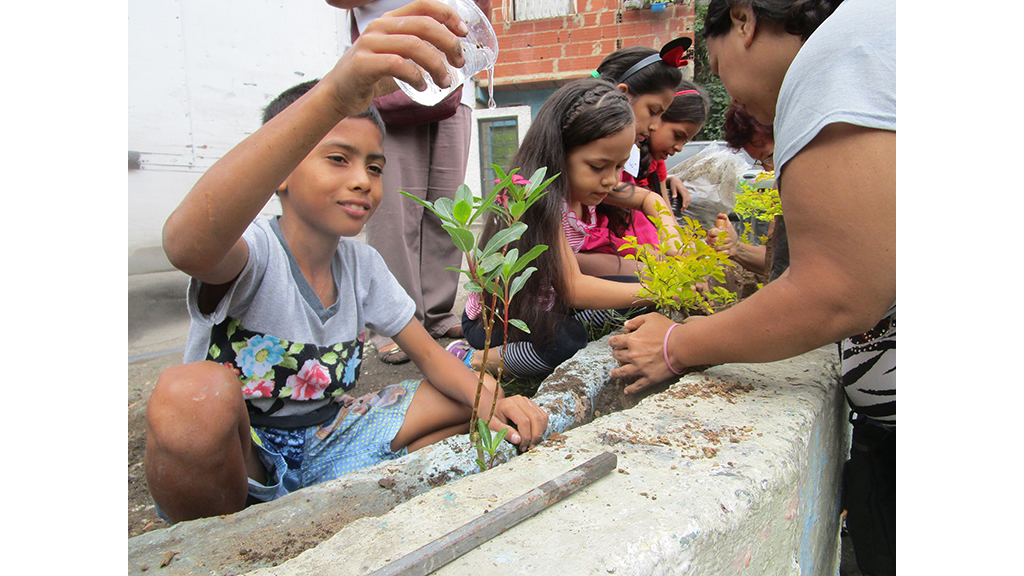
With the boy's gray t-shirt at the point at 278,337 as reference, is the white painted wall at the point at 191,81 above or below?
above


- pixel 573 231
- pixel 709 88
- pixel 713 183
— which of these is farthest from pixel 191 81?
pixel 709 88

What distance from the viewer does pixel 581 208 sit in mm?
Answer: 2814

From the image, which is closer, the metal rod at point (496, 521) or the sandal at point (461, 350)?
the metal rod at point (496, 521)

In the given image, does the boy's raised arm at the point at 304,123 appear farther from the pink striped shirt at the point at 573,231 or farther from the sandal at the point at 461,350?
the sandal at the point at 461,350

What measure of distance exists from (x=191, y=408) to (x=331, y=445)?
0.55m

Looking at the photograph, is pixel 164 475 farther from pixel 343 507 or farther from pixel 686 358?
pixel 686 358

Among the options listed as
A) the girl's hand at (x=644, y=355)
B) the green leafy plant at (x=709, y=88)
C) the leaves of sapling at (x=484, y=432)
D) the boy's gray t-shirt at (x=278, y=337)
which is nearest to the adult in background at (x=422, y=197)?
the boy's gray t-shirt at (x=278, y=337)

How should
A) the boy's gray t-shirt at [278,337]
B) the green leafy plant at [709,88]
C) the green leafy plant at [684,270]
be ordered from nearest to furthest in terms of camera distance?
the boy's gray t-shirt at [278,337] < the green leafy plant at [684,270] < the green leafy plant at [709,88]

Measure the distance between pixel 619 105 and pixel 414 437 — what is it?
5.40ft

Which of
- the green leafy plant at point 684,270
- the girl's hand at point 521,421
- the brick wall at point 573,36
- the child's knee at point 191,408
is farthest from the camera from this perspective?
the brick wall at point 573,36

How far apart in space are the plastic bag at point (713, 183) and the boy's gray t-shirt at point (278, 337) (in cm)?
476

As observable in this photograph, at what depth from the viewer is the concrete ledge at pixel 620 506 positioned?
0.75m

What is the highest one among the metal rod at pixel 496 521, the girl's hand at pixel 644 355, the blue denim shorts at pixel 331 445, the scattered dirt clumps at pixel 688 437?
the girl's hand at pixel 644 355

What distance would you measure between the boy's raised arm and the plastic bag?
5.08 meters
